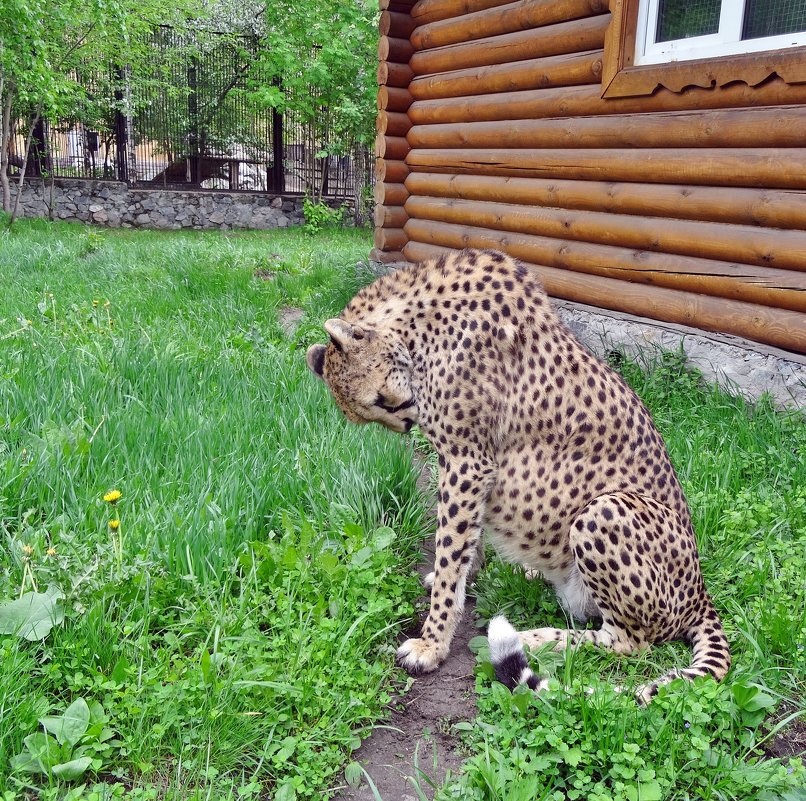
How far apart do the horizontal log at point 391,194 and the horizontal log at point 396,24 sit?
146 centimetres

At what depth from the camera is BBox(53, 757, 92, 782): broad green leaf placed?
1956 millimetres

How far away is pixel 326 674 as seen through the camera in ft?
7.89

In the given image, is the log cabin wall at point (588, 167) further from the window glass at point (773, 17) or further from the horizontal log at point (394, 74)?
the window glass at point (773, 17)

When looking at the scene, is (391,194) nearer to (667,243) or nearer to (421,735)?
(667,243)

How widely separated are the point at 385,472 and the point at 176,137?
594 inches

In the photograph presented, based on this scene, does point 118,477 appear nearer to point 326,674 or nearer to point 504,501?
point 326,674

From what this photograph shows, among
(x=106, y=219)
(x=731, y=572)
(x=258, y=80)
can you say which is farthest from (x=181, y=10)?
(x=731, y=572)

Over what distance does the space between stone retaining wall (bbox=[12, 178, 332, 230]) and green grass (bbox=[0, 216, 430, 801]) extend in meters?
12.2

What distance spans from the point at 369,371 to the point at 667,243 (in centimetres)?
304

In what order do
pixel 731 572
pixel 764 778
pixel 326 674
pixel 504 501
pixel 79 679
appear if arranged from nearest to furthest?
1. pixel 764 778
2. pixel 79 679
3. pixel 326 674
4. pixel 504 501
5. pixel 731 572

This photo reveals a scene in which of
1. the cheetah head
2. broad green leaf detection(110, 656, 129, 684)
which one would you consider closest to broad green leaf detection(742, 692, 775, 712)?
the cheetah head

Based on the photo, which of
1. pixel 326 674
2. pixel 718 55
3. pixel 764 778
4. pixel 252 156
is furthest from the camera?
pixel 252 156

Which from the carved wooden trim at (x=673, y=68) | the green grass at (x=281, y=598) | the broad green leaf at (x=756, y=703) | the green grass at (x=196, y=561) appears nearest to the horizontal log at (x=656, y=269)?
the green grass at (x=281, y=598)

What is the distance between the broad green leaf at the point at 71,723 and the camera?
203cm
